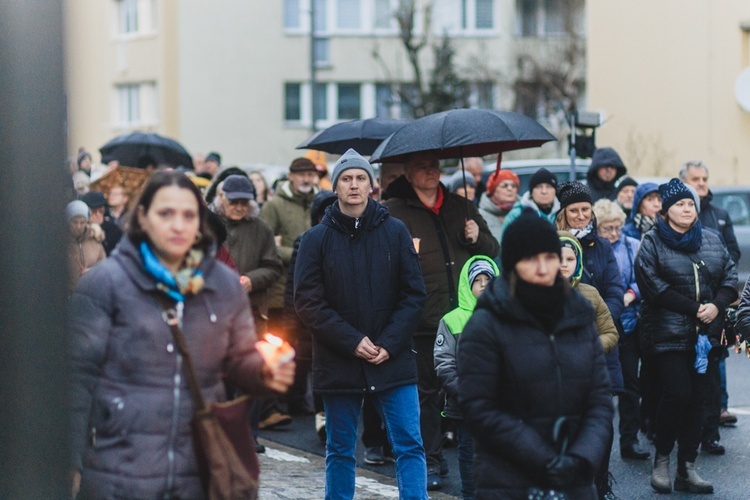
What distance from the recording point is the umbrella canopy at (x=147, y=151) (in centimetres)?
1734

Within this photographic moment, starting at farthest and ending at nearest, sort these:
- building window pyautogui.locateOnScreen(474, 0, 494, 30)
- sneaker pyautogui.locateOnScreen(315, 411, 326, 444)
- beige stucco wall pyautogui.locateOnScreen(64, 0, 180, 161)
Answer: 1. building window pyautogui.locateOnScreen(474, 0, 494, 30)
2. beige stucco wall pyautogui.locateOnScreen(64, 0, 180, 161)
3. sneaker pyautogui.locateOnScreen(315, 411, 326, 444)

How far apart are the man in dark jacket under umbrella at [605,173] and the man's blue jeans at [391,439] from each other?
6.00m

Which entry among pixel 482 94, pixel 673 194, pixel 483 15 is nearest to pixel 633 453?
pixel 673 194

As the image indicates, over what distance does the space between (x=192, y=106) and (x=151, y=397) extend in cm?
4384

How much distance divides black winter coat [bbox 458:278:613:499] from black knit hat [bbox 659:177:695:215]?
352 centimetres

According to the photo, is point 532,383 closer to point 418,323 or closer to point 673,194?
point 418,323

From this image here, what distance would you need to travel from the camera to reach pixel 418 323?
7.86 meters

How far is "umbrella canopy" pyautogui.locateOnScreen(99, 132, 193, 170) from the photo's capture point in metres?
17.3

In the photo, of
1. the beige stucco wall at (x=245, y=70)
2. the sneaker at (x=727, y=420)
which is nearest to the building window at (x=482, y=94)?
the beige stucco wall at (x=245, y=70)

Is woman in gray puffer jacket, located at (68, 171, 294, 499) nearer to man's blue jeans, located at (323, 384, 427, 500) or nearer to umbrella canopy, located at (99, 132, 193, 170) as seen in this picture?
man's blue jeans, located at (323, 384, 427, 500)

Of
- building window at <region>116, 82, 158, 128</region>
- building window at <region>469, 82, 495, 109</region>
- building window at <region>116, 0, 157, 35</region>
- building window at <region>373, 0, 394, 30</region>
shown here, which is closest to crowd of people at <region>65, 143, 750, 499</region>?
building window at <region>469, 82, 495, 109</region>

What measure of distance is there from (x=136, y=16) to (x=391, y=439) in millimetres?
45977

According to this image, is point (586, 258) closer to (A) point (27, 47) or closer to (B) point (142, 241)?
(B) point (142, 241)

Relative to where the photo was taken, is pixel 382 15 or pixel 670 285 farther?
pixel 382 15
